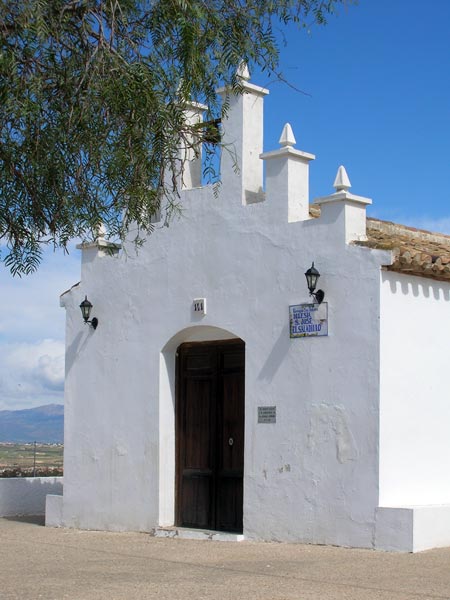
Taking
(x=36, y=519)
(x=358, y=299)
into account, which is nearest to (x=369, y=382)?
(x=358, y=299)

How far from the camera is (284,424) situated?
12977mm

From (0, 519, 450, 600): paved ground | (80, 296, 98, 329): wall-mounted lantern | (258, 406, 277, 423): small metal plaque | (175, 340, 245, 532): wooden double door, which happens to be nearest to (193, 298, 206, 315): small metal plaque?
(175, 340, 245, 532): wooden double door

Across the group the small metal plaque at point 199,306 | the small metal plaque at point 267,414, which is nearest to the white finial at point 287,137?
the small metal plaque at point 199,306

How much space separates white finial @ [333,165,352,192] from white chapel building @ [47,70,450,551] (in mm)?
26

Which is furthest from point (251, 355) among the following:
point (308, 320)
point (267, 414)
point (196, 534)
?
point (196, 534)

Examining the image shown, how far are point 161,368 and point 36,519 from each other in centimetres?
468

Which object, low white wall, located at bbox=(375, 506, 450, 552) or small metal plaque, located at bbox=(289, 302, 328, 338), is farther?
small metal plaque, located at bbox=(289, 302, 328, 338)

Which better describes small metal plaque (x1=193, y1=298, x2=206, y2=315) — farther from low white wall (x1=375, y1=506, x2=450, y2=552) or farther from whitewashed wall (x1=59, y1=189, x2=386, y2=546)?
low white wall (x1=375, y1=506, x2=450, y2=552)

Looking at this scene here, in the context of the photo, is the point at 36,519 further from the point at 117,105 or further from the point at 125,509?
the point at 117,105

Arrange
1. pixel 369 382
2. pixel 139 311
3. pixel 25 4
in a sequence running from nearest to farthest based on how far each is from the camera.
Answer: pixel 25 4 → pixel 369 382 → pixel 139 311

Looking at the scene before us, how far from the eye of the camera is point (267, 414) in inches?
519

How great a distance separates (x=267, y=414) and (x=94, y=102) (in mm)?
6150

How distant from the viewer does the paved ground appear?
9164 mm

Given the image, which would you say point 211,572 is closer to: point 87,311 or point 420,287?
point 420,287
